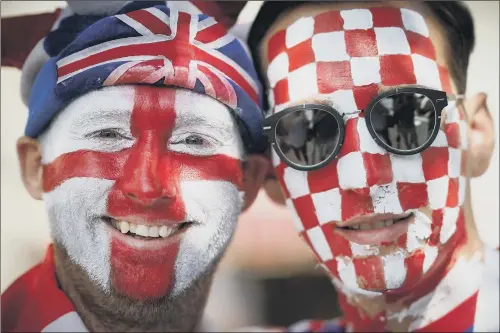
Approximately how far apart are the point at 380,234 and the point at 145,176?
1.67 feet

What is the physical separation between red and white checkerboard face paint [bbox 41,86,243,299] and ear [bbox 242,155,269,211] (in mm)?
87

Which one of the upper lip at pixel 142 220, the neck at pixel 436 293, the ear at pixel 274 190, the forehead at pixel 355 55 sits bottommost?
the neck at pixel 436 293

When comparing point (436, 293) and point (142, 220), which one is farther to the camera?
point (436, 293)

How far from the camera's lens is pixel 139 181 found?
4.36 ft

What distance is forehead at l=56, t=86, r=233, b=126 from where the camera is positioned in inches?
53.0

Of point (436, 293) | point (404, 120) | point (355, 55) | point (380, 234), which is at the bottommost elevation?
point (436, 293)

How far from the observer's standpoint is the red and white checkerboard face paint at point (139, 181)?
4.42 ft

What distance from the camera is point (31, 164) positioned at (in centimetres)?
148

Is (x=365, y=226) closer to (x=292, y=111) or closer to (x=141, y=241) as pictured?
(x=292, y=111)

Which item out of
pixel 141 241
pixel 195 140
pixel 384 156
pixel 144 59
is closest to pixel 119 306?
pixel 141 241

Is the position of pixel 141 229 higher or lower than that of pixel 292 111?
lower

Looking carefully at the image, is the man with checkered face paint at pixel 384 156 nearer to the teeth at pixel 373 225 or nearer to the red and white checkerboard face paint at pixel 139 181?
the teeth at pixel 373 225

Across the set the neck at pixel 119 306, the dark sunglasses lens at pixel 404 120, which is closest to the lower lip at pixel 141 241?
the neck at pixel 119 306

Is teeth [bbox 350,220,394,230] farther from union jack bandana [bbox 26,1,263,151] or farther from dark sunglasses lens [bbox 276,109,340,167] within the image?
union jack bandana [bbox 26,1,263,151]
